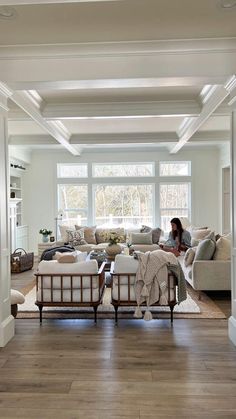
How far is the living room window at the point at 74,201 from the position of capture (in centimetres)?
948

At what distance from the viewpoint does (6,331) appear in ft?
11.4

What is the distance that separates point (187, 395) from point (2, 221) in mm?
2347

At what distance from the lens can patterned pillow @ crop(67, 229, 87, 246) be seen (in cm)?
799

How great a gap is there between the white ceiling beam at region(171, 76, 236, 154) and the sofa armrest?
2.18 m

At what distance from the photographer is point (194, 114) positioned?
5.00 metres

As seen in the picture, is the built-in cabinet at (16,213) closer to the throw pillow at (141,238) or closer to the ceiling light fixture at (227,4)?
the throw pillow at (141,238)

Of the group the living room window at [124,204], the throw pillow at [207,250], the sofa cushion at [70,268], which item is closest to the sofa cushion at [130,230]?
the living room window at [124,204]

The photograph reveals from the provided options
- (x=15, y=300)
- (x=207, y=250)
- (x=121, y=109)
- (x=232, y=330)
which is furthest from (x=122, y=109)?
(x=232, y=330)

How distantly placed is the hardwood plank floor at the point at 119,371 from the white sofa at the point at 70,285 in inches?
10.6

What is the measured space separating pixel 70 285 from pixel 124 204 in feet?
18.2

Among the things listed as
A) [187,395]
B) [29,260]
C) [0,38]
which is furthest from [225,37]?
[29,260]

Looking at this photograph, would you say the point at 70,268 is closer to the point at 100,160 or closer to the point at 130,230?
the point at 130,230

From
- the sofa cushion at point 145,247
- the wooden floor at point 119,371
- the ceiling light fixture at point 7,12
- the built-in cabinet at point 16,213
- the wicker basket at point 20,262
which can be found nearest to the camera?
the wooden floor at point 119,371

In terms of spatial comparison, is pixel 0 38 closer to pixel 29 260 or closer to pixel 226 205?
pixel 29 260
